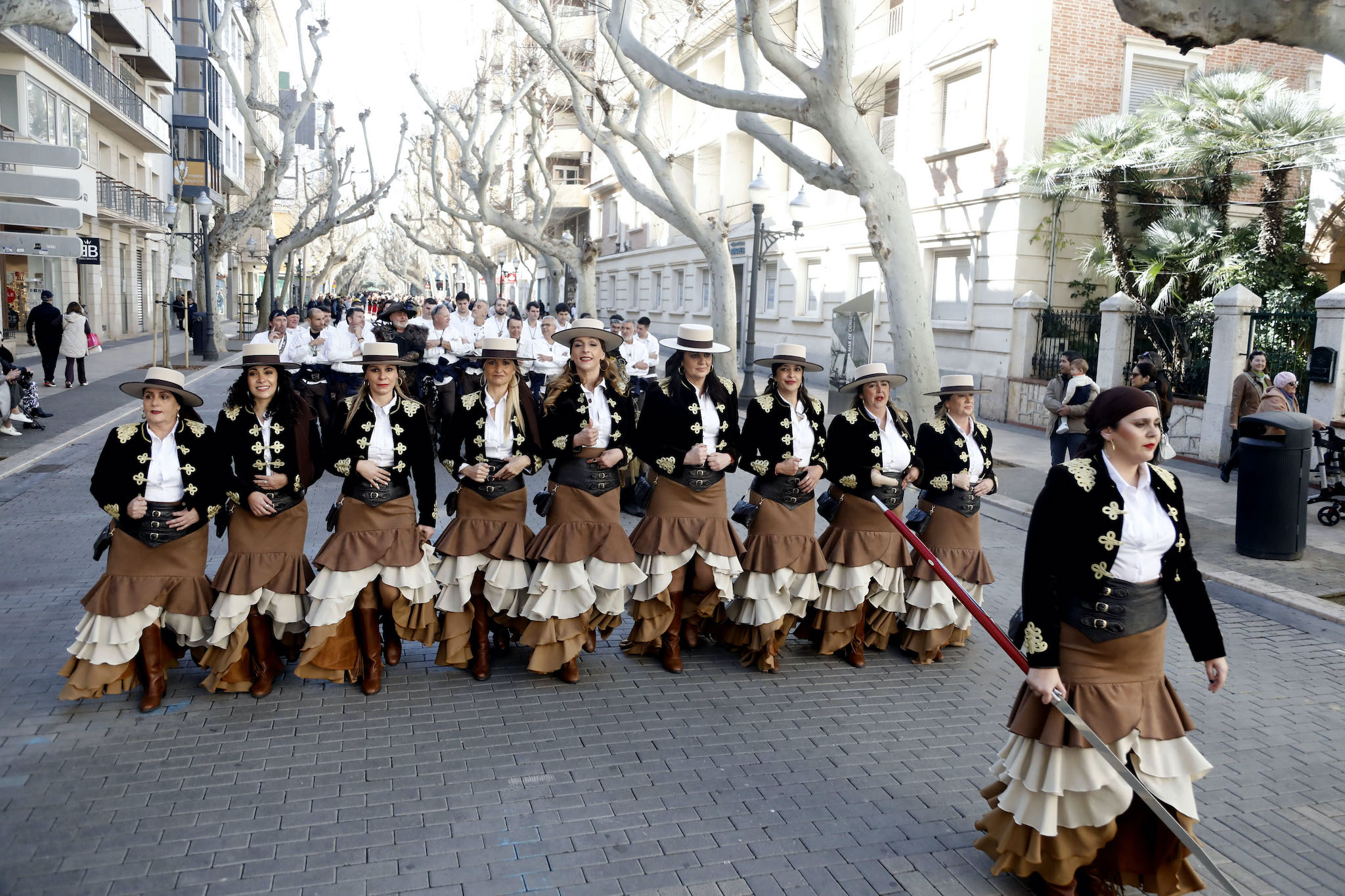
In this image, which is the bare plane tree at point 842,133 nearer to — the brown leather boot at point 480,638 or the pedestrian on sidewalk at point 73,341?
the brown leather boot at point 480,638

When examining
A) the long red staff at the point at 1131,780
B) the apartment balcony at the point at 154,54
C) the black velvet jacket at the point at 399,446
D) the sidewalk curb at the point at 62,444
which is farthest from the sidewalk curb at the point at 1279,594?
the apartment balcony at the point at 154,54

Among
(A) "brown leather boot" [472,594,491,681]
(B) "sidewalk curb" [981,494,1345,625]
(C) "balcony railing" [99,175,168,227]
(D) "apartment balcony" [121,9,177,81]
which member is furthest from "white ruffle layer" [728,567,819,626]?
(D) "apartment balcony" [121,9,177,81]

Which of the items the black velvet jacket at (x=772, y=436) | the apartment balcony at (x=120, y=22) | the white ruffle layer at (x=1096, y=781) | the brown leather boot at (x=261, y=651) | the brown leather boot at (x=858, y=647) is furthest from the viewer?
the apartment balcony at (x=120, y=22)

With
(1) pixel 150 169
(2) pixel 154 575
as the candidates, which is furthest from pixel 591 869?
(1) pixel 150 169

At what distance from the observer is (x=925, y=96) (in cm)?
2225

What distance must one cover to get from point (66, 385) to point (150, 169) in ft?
89.8

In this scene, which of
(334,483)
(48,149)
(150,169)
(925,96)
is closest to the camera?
(48,149)

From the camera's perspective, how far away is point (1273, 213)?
1698 cm

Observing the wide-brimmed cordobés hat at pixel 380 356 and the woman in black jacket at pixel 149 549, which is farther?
the wide-brimmed cordobés hat at pixel 380 356

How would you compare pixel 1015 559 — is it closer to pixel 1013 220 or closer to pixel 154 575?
pixel 154 575

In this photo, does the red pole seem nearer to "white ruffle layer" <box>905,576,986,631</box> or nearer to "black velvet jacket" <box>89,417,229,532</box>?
"white ruffle layer" <box>905,576,986,631</box>

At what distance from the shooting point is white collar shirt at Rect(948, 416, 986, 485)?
6.37 metres

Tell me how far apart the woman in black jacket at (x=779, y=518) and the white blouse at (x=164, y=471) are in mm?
3095

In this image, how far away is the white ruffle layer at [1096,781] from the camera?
3.58 meters
